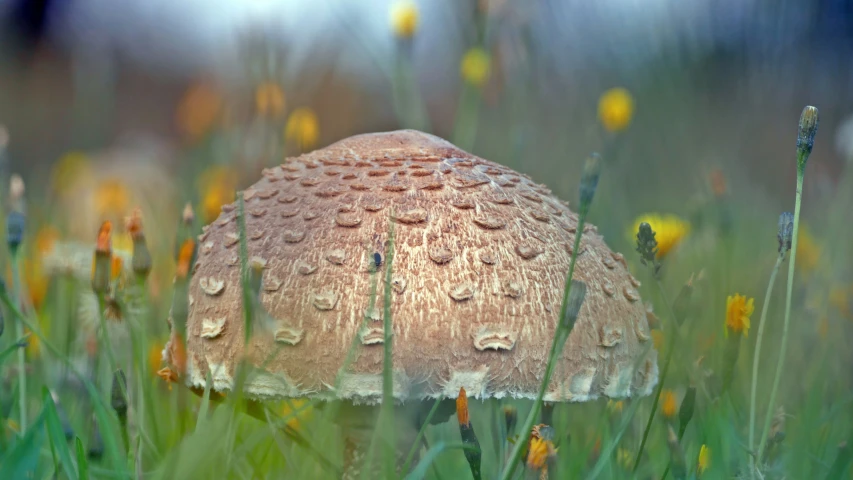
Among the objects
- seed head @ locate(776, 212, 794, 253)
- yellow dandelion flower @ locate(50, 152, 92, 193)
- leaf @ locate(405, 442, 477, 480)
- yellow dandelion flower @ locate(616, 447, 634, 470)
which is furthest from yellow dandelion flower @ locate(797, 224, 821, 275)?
yellow dandelion flower @ locate(50, 152, 92, 193)

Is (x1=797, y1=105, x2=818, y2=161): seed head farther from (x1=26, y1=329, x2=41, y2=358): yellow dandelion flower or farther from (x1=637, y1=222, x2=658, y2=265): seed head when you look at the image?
(x1=26, y1=329, x2=41, y2=358): yellow dandelion flower

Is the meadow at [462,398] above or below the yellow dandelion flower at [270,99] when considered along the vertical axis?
below

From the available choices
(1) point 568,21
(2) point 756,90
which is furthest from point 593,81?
(2) point 756,90

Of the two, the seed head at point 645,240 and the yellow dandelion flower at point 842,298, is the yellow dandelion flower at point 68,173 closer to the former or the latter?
the seed head at point 645,240

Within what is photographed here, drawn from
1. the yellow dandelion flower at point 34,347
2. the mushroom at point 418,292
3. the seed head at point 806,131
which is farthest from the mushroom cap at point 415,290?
the yellow dandelion flower at point 34,347

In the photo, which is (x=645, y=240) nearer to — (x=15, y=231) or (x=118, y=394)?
(x=118, y=394)

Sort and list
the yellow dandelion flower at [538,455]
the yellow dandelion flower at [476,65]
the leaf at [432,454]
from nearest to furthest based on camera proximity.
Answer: the leaf at [432,454] < the yellow dandelion flower at [538,455] < the yellow dandelion flower at [476,65]
